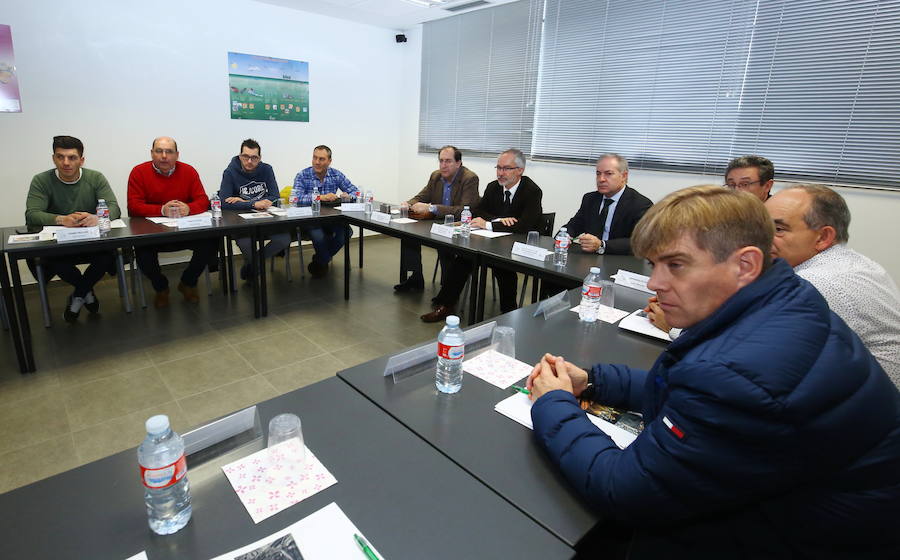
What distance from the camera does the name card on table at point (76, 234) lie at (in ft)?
8.53

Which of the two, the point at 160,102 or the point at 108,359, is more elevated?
the point at 160,102

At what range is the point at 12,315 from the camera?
248 centimetres

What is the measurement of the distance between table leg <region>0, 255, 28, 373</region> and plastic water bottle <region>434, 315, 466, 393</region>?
8.34 ft

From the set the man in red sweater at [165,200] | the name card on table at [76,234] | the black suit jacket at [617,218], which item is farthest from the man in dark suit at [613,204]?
the man in red sweater at [165,200]

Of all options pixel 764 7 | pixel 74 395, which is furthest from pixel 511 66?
pixel 74 395

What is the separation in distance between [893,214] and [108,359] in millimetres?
5117

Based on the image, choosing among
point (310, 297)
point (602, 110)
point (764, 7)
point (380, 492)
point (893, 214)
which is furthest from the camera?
point (602, 110)

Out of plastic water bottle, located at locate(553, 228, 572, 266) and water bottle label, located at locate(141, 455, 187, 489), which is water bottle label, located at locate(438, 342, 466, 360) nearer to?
water bottle label, located at locate(141, 455, 187, 489)

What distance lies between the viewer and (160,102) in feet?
14.7

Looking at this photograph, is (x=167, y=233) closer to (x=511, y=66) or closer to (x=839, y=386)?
(x=839, y=386)

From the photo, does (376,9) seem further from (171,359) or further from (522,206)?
(171,359)

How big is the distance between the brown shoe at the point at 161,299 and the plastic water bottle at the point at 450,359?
10.9 feet

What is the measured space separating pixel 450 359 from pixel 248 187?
378 cm

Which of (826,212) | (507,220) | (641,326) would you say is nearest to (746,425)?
(641,326)
